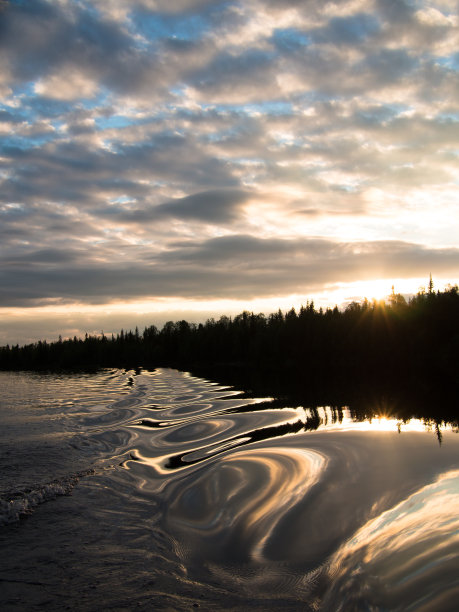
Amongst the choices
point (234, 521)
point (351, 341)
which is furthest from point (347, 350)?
point (234, 521)

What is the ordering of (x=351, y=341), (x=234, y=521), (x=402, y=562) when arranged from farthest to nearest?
(x=351, y=341) < (x=234, y=521) < (x=402, y=562)

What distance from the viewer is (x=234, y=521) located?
11336 mm

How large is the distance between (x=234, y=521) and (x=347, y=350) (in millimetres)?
92001

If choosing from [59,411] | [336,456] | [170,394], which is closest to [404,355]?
[170,394]

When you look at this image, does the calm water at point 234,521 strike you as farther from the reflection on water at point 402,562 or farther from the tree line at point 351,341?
the tree line at point 351,341

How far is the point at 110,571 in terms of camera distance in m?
9.01

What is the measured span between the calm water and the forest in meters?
19.7

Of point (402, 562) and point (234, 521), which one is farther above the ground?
point (402, 562)

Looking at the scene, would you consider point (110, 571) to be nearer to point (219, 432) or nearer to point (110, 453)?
point (110, 453)

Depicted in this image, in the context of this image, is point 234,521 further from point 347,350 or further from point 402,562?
point 347,350

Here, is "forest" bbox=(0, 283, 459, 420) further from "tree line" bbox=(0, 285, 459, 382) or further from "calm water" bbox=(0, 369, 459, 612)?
"calm water" bbox=(0, 369, 459, 612)

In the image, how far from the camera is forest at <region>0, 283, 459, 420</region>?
5450 centimetres

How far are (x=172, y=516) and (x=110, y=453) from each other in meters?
8.63

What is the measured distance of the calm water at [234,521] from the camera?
8.11m
